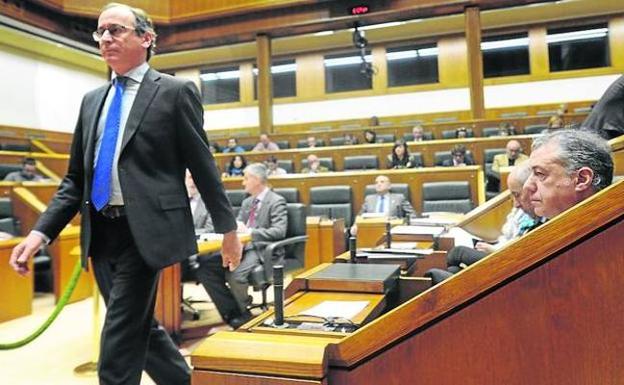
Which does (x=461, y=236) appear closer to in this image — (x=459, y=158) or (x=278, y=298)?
(x=278, y=298)

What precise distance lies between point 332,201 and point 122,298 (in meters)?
2.81

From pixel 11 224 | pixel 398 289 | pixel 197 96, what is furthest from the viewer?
pixel 11 224

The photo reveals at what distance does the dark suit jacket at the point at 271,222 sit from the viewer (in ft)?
8.05

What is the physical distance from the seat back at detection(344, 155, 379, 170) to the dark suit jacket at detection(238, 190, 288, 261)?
7.97ft

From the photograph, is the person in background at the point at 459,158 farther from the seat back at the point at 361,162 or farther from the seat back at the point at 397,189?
the seat back at the point at 397,189

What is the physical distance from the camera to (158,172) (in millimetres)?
1024

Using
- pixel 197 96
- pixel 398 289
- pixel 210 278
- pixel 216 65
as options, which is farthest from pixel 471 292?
pixel 216 65

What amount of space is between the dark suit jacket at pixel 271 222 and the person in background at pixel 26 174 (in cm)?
300

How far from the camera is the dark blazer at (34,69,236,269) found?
3.23ft

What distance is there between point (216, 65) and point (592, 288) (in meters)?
10.1

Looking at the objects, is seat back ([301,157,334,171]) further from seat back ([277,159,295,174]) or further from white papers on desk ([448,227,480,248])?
white papers on desk ([448,227,480,248])

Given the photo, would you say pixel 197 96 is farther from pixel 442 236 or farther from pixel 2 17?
pixel 2 17

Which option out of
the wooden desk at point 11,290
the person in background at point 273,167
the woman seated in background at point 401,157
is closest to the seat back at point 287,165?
the person in background at point 273,167

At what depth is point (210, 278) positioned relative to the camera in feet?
7.77
